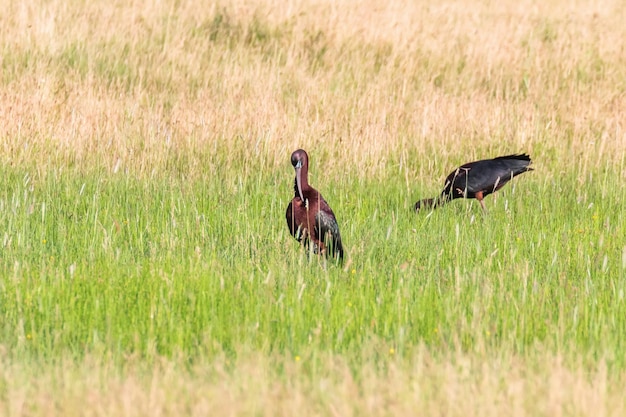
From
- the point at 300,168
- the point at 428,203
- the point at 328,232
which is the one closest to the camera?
the point at 328,232

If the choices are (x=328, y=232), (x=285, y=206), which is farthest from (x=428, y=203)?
(x=328, y=232)

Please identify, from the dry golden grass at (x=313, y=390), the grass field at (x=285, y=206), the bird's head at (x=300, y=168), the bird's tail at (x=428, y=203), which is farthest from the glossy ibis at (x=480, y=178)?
the dry golden grass at (x=313, y=390)

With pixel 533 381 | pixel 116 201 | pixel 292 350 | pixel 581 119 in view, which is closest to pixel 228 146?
pixel 116 201

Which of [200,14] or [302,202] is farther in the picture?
[200,14]

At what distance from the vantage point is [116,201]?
25.6 ft

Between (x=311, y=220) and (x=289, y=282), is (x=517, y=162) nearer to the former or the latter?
(x=311, y=220)

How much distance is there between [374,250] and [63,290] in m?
2.19

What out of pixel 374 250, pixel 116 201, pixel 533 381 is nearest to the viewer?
pixel 533 381

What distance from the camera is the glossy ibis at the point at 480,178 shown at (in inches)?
318

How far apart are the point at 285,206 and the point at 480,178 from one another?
5.33 feet

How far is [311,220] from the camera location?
20.9ft

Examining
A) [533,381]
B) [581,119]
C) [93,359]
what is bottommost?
[93,359]

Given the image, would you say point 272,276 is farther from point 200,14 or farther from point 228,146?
point 200,14

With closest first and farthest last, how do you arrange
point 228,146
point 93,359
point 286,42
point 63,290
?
point 93,359
point 63,290
point 228,146
point 286,42
